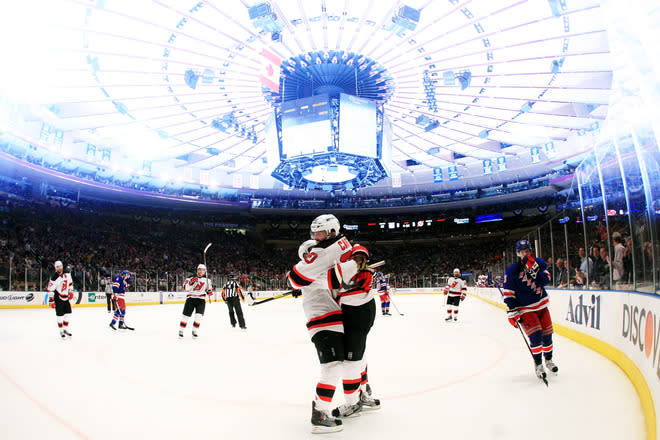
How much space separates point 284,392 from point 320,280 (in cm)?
200

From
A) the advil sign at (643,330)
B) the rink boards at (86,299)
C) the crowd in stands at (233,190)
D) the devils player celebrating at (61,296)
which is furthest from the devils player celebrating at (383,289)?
the crowd in stands at (233,190)

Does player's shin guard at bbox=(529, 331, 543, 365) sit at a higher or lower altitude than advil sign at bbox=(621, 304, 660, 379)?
lower

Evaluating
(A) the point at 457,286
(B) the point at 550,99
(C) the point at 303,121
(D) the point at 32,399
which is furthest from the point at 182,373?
(B) the point at 550,99

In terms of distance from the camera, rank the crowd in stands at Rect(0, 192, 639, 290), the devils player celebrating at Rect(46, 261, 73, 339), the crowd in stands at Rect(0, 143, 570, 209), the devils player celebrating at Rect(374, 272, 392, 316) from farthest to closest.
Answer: the crowd in stands at Rect(0, 143, 570, 209), the devils player celebrating at Rect(374, 272, 392, 316), the devils player celebrating at Rect(46, 261, 73, 339), the crowd in stands at Rect(0, 192, 639, 290)

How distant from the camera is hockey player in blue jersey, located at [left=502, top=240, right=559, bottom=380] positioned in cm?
586

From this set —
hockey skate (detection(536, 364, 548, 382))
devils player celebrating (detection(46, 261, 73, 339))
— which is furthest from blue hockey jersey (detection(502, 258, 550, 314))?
devils player celebrating (detection(46, 261, 73, 339))

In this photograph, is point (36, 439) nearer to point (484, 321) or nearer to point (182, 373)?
point (182, 373)

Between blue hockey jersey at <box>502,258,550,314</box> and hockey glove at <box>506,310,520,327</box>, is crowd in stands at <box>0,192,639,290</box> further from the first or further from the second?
hockey glove at <box>506,310,520,327</box>

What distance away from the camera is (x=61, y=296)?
1108 centimetres

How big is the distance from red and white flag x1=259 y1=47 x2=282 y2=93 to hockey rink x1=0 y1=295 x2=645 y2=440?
37.3ft

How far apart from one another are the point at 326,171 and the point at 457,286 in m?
10.6

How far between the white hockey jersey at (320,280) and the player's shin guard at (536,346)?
3.05m

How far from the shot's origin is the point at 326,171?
22.7m

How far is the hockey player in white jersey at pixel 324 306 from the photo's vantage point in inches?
156
